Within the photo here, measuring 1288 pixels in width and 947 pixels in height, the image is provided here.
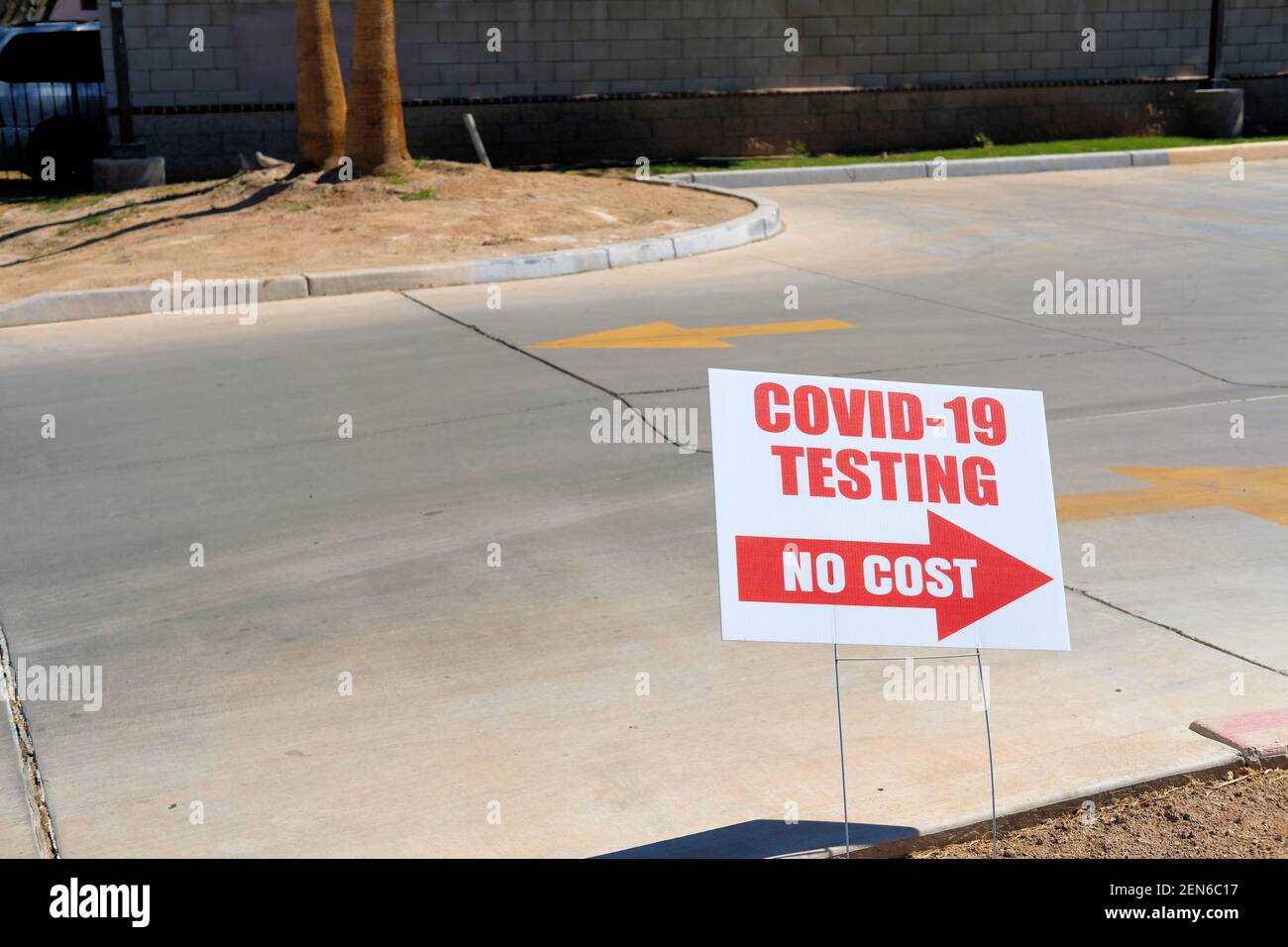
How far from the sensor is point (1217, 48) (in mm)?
23016

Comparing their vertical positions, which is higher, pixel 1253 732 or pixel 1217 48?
pixel 1217 48

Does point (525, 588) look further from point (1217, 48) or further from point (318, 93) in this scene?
point (1217, 48)

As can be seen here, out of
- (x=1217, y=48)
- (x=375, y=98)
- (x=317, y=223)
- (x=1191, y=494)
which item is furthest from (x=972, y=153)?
(x=1191, y=494)

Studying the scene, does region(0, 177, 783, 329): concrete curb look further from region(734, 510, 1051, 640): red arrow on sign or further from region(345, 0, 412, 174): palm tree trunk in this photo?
region(734, 510, 1051, 640): red arrow on sign

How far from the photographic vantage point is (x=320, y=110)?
15148mm

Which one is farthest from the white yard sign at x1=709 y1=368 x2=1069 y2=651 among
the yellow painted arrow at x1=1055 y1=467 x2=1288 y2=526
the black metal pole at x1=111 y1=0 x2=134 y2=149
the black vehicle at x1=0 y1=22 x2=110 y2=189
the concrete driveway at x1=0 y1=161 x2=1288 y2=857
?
the black vehicle at x1=0 y1=22 x2=110 y2=189

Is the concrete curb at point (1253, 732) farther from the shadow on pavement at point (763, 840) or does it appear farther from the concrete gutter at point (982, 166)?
the concrete gutter at point (982, 166)

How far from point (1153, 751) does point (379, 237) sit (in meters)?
10.4

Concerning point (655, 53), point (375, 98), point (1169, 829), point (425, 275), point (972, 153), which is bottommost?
point (1169, 829)

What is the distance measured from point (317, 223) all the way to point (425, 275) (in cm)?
208

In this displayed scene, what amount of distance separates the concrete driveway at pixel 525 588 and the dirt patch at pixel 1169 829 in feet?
Answer: 0.29

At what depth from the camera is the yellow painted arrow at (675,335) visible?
32.0ft

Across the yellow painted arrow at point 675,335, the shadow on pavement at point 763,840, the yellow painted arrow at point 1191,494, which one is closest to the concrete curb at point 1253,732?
the shadow on pavement at point 763,840

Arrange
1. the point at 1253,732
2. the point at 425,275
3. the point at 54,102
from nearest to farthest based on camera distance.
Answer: the point at 1253,732, the point at 425,275, the point at 54,102
